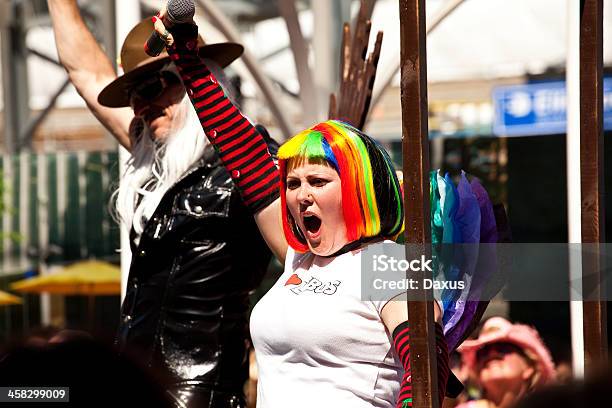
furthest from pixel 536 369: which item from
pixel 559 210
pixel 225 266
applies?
pixel 559 210

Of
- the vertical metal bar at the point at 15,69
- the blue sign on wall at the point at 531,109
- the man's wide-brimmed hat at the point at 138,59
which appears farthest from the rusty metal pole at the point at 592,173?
the vertical metal bar at the point at 15,69

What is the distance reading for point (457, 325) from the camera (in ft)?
7.71

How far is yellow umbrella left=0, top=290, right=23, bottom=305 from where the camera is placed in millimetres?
9483

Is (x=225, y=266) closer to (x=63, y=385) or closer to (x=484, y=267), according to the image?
(x=484, y=267)

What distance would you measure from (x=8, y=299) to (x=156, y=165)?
7.21 m

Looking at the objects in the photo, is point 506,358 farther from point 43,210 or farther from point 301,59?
point 43,210

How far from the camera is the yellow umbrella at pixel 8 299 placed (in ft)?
31.1

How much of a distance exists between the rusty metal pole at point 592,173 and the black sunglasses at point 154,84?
1.04 meters

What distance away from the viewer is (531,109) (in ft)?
43.4

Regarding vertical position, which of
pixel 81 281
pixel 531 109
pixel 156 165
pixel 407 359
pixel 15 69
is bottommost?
pixel 81 281

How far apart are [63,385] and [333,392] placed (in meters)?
1.01

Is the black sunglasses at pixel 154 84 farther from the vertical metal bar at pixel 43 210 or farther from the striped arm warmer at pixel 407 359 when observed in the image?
the vertical metal bar at pixel 43 210

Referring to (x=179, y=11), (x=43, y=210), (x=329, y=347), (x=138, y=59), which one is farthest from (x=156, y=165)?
(x=43, y=210)

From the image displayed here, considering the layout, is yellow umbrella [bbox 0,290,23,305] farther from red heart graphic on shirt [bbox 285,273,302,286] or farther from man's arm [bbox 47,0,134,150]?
red heart graphic on shirt [bbox 285,273,302,286]
